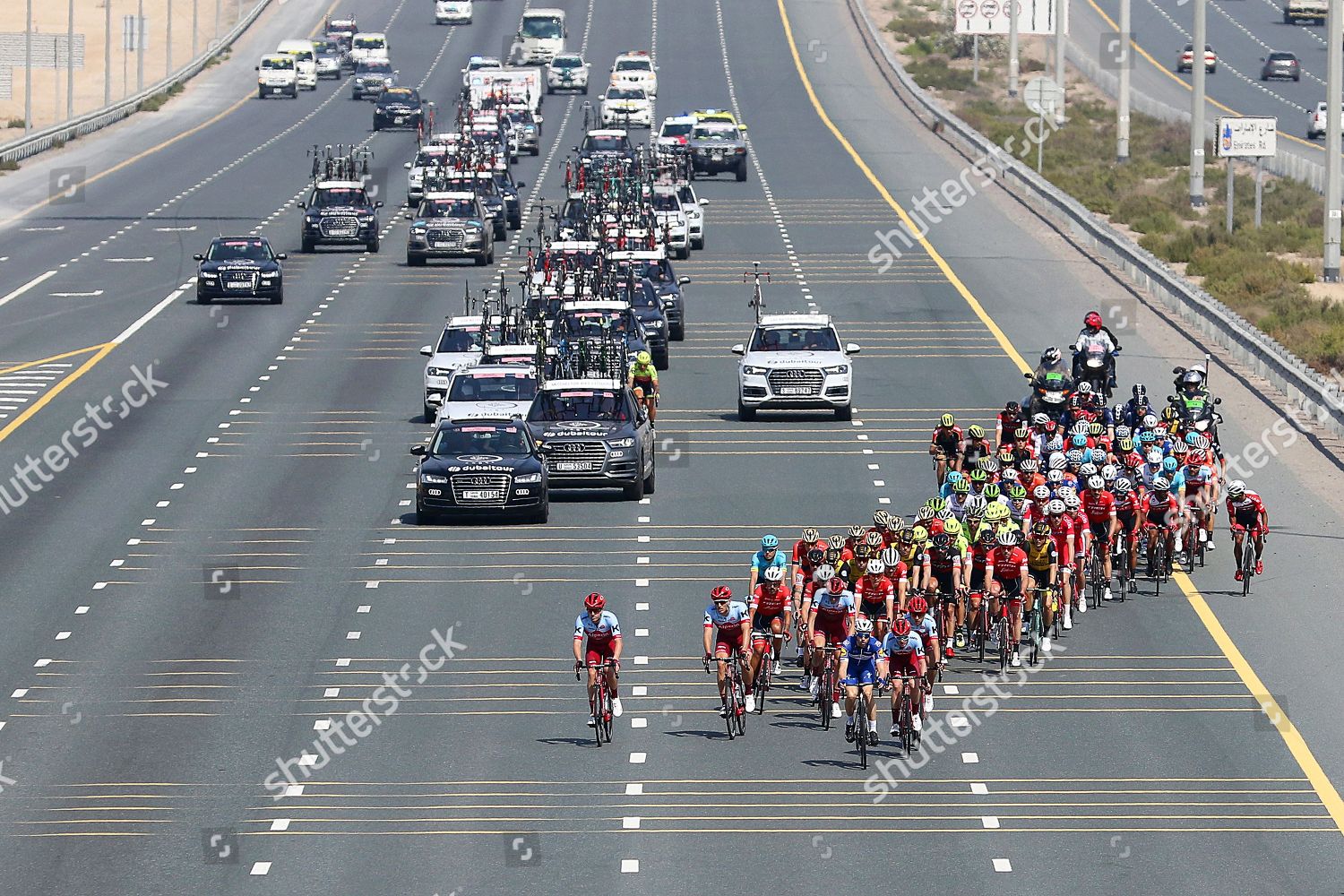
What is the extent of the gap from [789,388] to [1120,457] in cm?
1200

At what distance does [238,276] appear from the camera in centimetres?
5959

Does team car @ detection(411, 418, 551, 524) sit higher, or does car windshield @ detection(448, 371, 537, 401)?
car windshield @ detection(448, 371, 537, 401)

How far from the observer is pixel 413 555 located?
118 ft

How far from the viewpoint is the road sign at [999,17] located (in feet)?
374

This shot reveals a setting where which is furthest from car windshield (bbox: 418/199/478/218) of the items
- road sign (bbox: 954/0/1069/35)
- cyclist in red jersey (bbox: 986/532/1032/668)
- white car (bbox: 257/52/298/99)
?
road sign (bbox: 954/0/1069/35)

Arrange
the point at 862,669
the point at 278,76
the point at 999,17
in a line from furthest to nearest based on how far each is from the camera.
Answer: the point at 999,17, the point at 278,76, the point at 862,669

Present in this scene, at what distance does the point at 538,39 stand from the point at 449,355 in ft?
231

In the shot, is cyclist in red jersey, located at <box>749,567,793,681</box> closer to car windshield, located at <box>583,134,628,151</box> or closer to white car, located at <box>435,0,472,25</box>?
car windshield, located at <box>583,134,628,151</box>

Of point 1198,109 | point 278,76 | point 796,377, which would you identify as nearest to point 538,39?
point 278,76

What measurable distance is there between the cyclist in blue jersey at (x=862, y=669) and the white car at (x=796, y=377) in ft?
64.1

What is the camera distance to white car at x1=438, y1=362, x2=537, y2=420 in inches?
1644

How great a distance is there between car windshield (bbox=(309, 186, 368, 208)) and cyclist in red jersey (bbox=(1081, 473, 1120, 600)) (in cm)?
3846

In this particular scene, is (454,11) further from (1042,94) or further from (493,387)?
(493,387)

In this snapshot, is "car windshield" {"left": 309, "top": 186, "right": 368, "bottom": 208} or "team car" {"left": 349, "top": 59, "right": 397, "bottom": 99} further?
"team car" {"left": 349, "top": 59, "right": 397, "bottom": 99}
